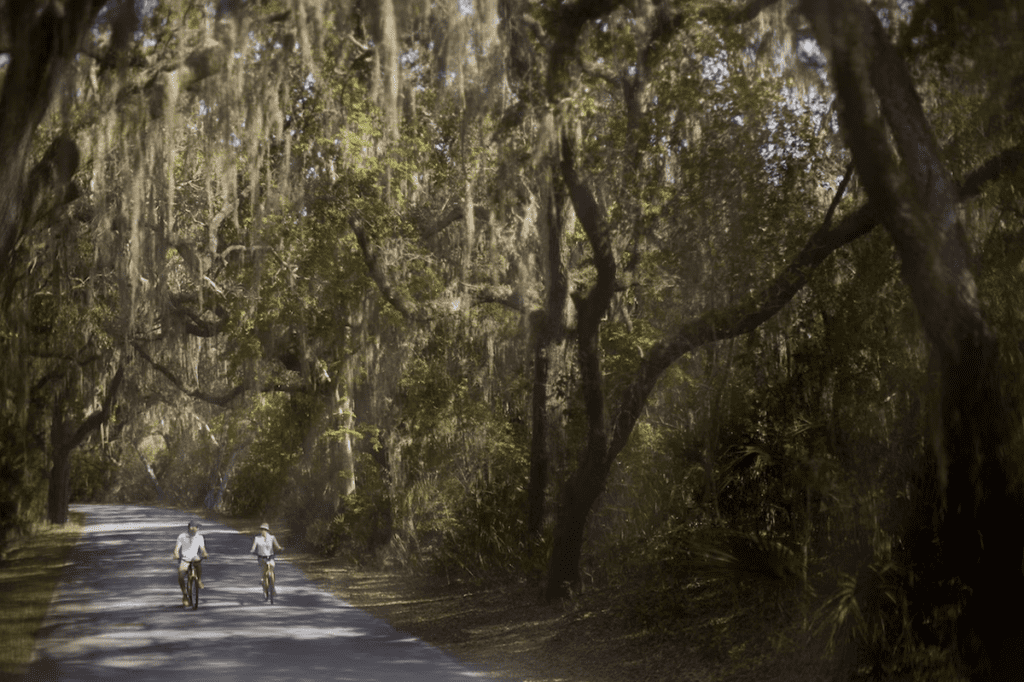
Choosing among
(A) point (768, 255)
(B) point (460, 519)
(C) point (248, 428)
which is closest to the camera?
(A) point (768, 255)

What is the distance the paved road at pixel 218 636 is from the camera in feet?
34.1

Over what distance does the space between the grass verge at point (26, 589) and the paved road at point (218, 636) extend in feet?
0.72

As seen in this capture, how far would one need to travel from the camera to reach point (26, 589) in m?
19.3

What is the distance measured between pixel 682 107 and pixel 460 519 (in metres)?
8.65

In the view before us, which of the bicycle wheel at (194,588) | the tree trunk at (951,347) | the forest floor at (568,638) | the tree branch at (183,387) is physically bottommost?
the forest floor at (568,638)

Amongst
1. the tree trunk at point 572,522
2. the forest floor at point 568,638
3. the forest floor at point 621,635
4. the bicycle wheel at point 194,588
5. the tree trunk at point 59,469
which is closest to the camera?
the forest floor at point 621,635

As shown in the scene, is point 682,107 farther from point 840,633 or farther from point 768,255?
point 840,633

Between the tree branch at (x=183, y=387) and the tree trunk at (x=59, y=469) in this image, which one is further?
the tree trunk at (x=59, y=469)

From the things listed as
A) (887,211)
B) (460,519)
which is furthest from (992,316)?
(460,519)

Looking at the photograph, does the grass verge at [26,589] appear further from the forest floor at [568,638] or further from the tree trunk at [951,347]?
the tree trunk at [951,347]

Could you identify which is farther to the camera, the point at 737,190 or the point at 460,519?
the point at 460,519

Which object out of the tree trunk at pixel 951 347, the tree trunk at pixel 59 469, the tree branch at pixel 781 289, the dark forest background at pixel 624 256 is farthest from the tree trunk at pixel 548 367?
the tree trunk at pixel 59 469

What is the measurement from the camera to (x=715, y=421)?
11352mm

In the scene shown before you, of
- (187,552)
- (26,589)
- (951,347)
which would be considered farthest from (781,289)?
(26,589)
